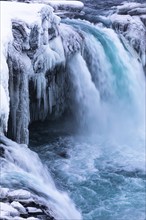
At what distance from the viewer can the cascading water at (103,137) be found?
9.65 m

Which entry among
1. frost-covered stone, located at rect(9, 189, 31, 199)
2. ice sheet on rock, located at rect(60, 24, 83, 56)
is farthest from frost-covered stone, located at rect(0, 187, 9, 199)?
ice sheet on rock, located at rect(60, 24, 83, 56)

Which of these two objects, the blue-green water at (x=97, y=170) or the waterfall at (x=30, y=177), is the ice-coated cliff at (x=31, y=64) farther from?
the blue-green water at (x=97, y=170)

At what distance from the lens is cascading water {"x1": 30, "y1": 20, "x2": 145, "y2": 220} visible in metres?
9.65

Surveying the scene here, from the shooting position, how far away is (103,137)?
13.7 metres

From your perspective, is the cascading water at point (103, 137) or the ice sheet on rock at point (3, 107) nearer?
the ice sheet on rock at point (3, 107)

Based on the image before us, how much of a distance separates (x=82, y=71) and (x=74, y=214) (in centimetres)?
612

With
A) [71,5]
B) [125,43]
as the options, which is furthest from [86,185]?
[71,5]

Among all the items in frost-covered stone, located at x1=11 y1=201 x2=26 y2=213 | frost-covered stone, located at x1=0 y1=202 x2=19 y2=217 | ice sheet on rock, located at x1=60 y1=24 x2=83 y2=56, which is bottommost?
frost-covered stone, located at x1=11 y1=201 x2=26 y2=213

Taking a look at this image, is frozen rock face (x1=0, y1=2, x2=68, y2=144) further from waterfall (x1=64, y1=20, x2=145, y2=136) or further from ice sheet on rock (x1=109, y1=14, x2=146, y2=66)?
ice sheet on rock (x1=109, y1=14, x2=146, y2=66)

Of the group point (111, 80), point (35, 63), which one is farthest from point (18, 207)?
point (111, 80)

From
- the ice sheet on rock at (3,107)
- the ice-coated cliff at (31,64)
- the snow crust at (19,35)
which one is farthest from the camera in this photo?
the ice-coated cliff at (31,64)

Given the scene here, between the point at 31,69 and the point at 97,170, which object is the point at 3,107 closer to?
the point at 31,69

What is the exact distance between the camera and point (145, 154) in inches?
484

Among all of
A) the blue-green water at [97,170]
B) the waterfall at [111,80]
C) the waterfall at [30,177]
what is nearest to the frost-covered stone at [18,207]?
the waterfall at [30,177]
